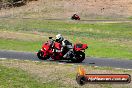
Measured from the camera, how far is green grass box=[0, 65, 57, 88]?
17.6 m

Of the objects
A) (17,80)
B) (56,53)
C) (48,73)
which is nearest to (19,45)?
(56,53)

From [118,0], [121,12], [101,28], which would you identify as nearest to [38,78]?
[101,28]

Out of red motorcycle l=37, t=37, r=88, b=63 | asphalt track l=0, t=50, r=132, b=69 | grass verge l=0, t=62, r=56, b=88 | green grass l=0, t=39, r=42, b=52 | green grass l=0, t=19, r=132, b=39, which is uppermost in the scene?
grass verge l=0, t=62, r=56, b=88

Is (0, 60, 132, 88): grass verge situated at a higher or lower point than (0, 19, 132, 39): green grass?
higher

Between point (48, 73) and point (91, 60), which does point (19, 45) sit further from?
point (48, 73)

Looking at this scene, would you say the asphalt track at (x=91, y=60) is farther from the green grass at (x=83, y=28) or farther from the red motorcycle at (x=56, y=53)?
the green grass at (x=83, y=28)

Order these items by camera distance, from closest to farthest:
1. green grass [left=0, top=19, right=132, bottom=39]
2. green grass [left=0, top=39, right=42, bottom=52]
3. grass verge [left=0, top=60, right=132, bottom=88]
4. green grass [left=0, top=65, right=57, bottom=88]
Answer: green grass [left=0, top=65, right=57, bottom=88] → grass verge [left=0, top=60, right=132, bottom=88] → green grass [left=0, top=39, right=42, bottom=52] → green grass [left=0, top=19, right=132, bottom=39]

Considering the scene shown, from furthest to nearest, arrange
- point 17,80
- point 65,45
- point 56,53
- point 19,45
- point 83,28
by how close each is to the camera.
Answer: point 83,28 < point 19,45 < point 56,53 < point 65,45 < point 17,80

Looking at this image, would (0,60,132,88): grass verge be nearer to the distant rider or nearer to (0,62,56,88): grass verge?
(0,62,56,88): grass verge

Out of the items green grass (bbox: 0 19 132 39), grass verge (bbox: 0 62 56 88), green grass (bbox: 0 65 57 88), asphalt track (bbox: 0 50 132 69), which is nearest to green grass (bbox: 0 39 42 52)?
asphalt track (bbox: 0 50 132 69)

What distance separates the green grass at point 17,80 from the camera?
1762cm

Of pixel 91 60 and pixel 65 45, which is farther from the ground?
pixel 65 45

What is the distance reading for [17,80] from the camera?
1867 centimetres

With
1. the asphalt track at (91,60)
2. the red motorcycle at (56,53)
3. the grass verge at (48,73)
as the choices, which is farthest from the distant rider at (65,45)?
the grass verge at (48,73)
